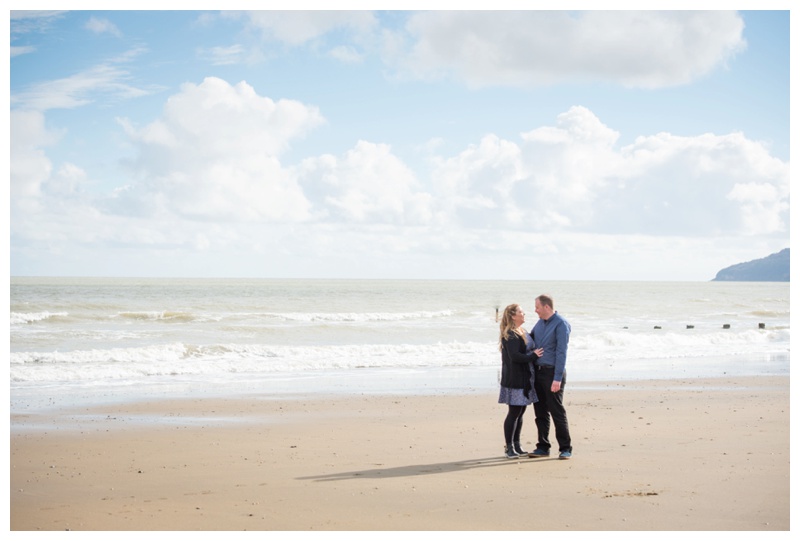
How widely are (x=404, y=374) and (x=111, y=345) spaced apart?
12.4m

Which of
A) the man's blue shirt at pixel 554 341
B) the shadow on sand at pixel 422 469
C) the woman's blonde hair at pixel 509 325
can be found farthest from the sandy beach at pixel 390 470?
the woman's blonde hair at pixel 509 325

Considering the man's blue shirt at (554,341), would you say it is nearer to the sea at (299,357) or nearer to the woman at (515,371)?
the woman at (515,371)

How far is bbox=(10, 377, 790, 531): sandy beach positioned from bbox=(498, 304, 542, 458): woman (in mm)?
366

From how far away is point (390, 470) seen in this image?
7633 mm

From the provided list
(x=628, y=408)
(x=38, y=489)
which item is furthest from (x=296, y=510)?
(x=628, y=408)

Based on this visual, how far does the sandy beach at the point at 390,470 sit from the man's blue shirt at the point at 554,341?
3.25 feet

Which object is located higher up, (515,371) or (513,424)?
(515,371)

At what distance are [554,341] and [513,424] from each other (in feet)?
3.34

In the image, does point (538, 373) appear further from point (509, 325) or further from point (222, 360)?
point (222, 360)

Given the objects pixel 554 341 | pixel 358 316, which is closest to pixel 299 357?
pixel 554 341

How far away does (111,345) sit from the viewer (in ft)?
84.0

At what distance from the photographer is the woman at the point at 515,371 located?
8117 millimetres

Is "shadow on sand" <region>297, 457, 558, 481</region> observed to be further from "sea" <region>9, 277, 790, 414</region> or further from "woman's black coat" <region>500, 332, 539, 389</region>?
"sea" <region>9, 277, 790, 414</region>

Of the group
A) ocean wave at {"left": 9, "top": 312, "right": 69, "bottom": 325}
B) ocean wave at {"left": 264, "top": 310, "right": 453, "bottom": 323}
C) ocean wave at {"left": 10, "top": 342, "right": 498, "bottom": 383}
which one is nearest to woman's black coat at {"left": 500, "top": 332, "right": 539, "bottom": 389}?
ocean wave at {"left": 10, "top": 342, "right": 498, "bottom": 383}
